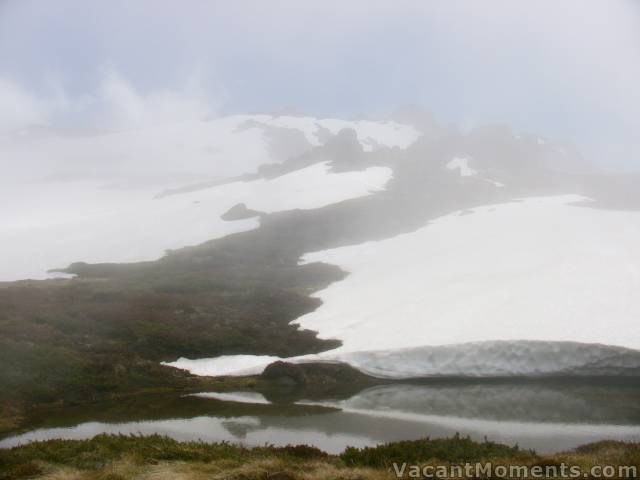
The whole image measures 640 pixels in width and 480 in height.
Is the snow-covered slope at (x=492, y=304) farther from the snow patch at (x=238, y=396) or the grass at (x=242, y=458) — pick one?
the grass at (x=242, y=458)

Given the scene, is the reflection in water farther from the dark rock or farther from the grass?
the dark rock

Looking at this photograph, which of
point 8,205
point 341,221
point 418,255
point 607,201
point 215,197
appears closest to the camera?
point 418,255

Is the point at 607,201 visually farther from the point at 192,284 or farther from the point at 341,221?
the point at 192,284

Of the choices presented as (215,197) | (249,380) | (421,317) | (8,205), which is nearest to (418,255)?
(421,317)

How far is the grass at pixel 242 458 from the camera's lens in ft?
44.9

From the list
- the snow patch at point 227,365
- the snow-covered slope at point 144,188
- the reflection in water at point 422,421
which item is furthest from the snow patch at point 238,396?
the snow-covered slope at point 144,188

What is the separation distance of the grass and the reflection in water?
229 centimetres

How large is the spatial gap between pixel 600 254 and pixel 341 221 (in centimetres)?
3643

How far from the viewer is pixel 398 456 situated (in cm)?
1587

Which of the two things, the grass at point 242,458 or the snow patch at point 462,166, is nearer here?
the grass at point 242,458

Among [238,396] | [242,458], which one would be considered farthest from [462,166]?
[242,458]

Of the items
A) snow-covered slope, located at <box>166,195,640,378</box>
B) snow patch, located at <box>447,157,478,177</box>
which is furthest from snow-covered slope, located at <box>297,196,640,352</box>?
snow patch, located at <box>447,157,478,177</box>

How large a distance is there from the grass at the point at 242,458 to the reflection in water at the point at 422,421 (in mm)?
2293

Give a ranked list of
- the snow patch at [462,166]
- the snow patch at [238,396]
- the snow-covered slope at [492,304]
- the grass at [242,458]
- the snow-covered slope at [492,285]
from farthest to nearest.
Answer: the snow patch at [462,166], the snow-covered slope at [492,285], the snow-covered slope at [492,304], the snow patch at [238,396], the grass at [242,458]
